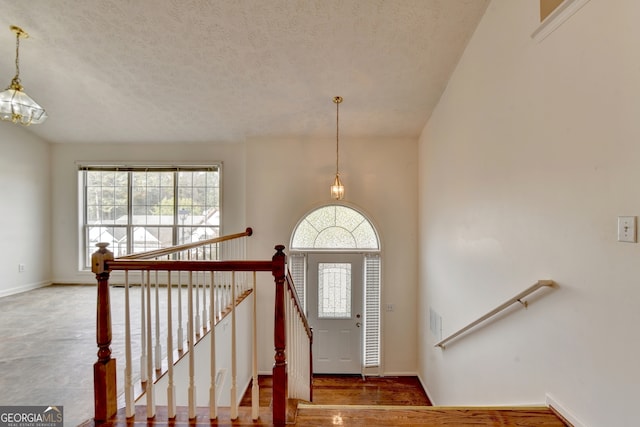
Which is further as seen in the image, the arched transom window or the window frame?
the window frame

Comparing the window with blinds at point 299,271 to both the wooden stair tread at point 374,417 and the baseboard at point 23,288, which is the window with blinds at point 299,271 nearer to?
the wooden stair tread at point 374,417

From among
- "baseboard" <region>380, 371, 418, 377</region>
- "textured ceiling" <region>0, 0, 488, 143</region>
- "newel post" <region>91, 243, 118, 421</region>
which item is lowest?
"baseboard" <region>380, 371, 418, 377</region>

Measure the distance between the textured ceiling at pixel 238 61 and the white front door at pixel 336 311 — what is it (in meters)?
2.27

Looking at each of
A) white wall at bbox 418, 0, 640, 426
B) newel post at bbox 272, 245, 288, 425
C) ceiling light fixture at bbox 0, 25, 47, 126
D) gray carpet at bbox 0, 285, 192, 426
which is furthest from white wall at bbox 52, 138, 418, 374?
newel post at bbox 272, 245, 288, 425

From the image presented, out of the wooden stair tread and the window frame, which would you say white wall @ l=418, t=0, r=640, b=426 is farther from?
the window frame

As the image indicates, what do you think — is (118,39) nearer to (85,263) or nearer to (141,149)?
(141,149)

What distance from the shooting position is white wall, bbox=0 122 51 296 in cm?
452

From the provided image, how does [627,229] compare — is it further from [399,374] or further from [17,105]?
[17,105]

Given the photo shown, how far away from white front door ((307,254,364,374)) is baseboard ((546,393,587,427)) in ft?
10.5

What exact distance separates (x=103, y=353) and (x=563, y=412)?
8.89 ft

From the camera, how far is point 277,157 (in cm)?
488

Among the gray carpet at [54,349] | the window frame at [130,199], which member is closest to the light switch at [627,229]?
the gray carpet at [54,349]

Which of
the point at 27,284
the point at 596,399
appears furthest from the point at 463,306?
the point at 27,284

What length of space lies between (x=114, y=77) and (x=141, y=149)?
1.86m
